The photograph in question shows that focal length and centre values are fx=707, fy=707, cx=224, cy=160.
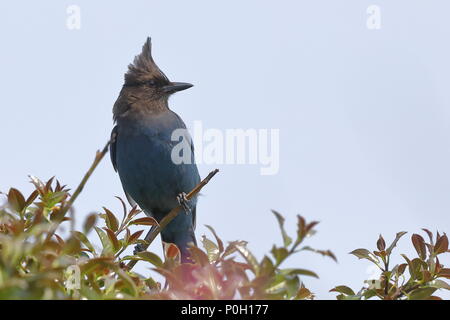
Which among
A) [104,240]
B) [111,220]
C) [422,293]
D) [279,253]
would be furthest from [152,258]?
[422,293]

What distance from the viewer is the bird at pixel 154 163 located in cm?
497

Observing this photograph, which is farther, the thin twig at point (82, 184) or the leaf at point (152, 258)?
the leaf at point (152, 258)

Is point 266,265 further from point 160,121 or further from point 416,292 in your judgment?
point 160,121

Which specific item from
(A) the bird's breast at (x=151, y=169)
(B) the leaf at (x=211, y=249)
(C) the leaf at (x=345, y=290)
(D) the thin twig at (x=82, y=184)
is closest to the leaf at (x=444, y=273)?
(C) the leaf at (x=345, y=290)

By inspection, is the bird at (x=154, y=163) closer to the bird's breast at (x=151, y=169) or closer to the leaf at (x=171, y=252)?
the bird's breast at (x=151, y=169)

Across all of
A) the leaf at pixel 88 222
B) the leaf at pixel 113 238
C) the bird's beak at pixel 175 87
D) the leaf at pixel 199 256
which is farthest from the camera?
the bird's beak at pixel 175 87

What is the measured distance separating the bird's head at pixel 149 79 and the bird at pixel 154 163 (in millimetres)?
64

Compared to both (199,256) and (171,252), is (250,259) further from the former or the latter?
(171,252)

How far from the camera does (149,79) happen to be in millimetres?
5805

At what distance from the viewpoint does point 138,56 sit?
5914mm

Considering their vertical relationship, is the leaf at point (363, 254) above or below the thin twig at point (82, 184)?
below

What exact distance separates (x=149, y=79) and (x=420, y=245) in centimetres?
397

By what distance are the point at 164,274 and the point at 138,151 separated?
11.6ft

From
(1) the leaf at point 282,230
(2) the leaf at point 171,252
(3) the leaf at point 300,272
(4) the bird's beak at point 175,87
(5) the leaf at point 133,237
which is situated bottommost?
(5) the leaf at point 133,237
